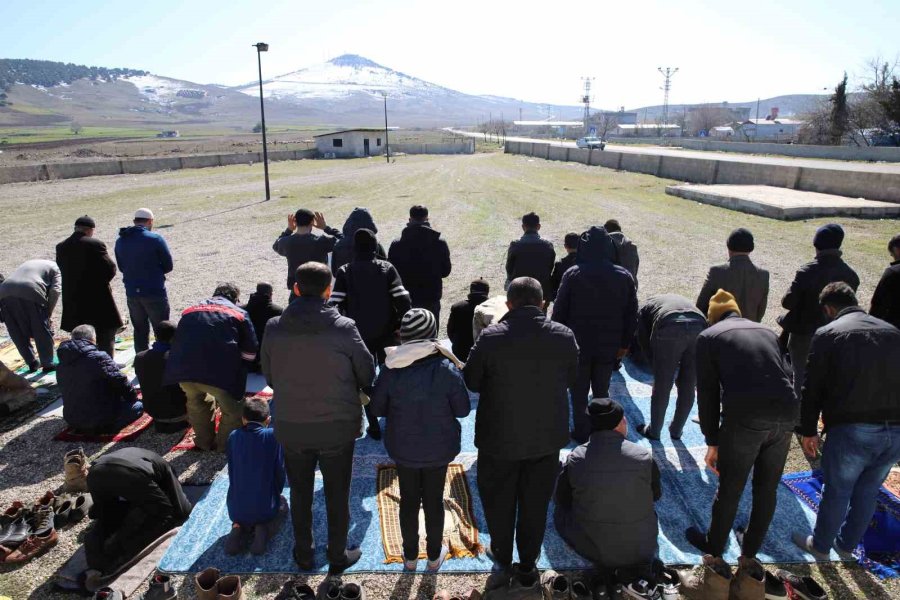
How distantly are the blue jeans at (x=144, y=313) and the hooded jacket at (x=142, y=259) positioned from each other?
0.09 meters

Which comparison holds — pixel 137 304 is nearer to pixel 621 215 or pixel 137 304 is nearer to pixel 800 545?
pixel 800 545

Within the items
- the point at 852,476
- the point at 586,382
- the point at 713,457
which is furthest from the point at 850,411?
the point at 586,382

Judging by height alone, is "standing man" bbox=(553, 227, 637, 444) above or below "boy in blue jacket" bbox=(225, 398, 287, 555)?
above

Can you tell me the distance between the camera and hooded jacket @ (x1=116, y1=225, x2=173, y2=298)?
250 inches

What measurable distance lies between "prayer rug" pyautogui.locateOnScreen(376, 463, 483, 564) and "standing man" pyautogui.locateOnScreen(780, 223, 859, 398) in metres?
3.20

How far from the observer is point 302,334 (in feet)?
10.7

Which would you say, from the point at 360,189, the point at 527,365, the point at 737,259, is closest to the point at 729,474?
the point at 527,365

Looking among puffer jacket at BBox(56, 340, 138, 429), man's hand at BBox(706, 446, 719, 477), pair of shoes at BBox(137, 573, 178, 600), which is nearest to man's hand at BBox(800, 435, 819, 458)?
man's hand at BBox(706, 446, 719, 477)

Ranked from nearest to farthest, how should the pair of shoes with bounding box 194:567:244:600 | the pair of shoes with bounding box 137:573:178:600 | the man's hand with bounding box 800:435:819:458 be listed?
the pair of shoes with bounding box 194:567:244:600 → the pair of shoes with bounding box 137:573:178:600 → the man's hand with bounding box 800:435:819:458

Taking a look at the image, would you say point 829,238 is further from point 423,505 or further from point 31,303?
point 31,303

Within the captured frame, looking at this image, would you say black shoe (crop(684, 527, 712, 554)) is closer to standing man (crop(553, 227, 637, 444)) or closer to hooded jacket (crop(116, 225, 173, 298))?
standing man (crop(553, 227, 637, 444))

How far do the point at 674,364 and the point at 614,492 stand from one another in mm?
1894

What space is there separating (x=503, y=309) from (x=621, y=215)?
13323mm

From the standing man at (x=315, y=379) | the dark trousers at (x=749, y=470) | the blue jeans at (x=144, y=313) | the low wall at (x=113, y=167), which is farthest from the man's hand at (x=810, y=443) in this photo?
the low wall at (x=113, y=167)
